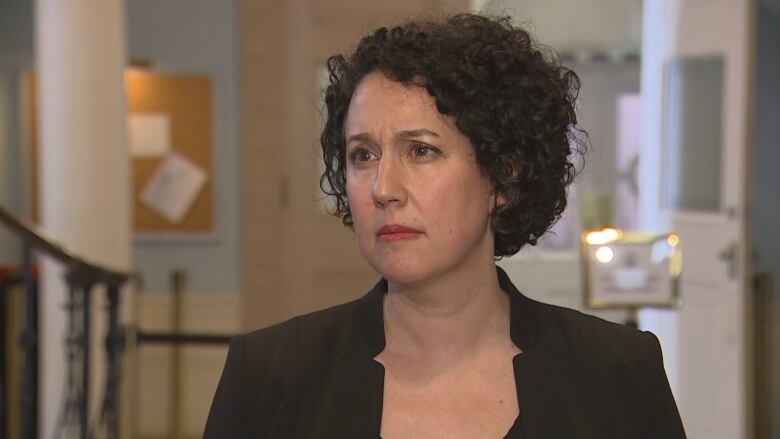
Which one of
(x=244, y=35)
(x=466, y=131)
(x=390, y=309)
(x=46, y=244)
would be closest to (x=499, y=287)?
(x=390, y=309)

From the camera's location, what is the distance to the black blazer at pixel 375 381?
4.84 feet

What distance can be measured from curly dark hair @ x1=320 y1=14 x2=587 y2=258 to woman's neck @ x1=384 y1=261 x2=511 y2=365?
0.10 m

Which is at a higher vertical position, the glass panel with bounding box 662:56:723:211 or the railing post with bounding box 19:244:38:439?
the glass panel with bounding box 662:56:723:211

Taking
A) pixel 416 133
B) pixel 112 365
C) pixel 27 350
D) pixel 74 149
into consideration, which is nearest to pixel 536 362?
pixel 416 133

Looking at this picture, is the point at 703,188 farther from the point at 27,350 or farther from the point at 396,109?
the point at 396,109

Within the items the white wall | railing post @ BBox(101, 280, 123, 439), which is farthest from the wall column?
the white wall

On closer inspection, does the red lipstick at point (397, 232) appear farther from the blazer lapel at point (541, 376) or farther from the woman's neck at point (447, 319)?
the blazer lapel at point (541, 376)

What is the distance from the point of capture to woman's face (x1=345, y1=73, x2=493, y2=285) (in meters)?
1.43

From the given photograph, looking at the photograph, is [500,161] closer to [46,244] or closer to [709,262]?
[46,244]

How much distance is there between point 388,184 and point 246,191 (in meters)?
5.23

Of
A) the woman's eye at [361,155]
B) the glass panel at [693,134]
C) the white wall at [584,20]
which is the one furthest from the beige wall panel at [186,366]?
the woman's eye at [361,155]

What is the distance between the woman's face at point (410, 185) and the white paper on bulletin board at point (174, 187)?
528 centimetres

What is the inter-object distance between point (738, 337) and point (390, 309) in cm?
405

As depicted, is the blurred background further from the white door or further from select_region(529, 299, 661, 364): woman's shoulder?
select_region(529, 299, 661, 364): woman's shoulder
